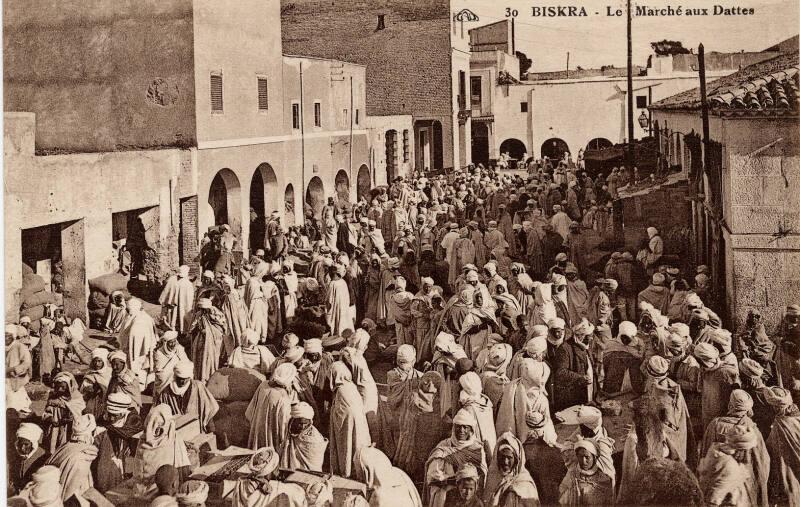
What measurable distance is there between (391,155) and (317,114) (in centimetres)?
477

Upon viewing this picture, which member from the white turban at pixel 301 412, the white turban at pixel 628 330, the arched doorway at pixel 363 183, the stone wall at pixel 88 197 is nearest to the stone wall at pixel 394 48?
the arched doorway at pixel 363 183

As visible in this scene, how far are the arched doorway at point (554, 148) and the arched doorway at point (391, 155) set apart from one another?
17.7 ft

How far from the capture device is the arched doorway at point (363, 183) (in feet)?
69.8

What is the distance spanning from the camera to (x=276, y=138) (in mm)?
15352

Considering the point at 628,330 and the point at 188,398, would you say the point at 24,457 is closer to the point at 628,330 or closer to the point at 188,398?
the point at 188,398

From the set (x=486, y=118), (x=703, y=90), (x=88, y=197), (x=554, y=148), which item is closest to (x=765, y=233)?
(x=703, y=90)

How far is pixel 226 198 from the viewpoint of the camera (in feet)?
44.5

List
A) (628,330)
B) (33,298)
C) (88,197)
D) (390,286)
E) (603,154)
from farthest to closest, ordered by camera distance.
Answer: (603,154), (390,286), (88,197), (33,298), (628,330)

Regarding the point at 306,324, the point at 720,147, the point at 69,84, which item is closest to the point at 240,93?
the point at 69,84

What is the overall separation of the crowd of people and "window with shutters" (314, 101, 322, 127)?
7230 millimetres

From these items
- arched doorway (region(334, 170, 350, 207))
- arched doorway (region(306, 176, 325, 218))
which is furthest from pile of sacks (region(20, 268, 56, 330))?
arched doorway (region(334, 170, 350, 207))

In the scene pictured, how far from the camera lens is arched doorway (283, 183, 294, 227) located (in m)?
15.5

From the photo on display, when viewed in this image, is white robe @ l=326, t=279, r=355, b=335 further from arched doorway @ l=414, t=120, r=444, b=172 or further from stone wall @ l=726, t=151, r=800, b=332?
arched doorway @ l=414, t=120, r=444, b=172

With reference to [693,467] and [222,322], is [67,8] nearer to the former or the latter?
[222,322]
